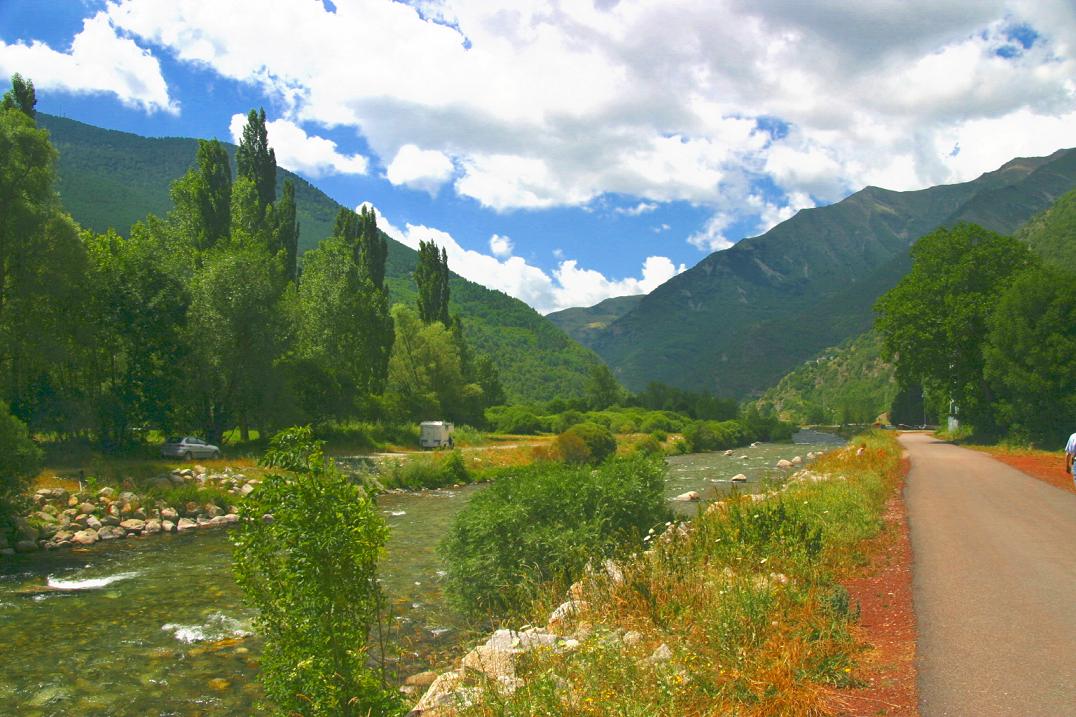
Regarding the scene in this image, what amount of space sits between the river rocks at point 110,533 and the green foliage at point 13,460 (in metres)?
2.73

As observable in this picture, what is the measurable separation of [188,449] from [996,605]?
34.1 metres

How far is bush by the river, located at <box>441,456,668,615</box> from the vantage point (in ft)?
40.3

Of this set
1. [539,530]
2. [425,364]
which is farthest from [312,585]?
[425,364]

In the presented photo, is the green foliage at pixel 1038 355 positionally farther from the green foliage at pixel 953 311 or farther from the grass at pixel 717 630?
the grass at pixel 717 630

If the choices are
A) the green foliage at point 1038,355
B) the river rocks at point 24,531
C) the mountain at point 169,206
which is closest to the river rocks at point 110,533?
the river rocks at point 24,531

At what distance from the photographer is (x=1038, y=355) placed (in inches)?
1364

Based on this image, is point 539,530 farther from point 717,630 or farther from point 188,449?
point 188,449

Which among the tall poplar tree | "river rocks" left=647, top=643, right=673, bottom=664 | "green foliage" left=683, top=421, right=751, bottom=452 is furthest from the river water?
"green foliage" left=683, top=421, right=751, bottom=452

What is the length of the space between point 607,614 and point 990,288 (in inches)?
1858

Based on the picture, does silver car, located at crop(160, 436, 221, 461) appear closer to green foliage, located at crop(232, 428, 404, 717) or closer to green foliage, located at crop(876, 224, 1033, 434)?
green foliage, located at crop(232, 428, 404, 717)

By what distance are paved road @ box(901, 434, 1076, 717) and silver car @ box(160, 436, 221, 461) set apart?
3129 centimetres

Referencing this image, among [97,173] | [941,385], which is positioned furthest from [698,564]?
[97,173]

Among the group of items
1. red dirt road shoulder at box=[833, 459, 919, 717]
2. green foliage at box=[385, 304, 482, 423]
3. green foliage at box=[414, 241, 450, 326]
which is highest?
green foliage at box=[414, 241, 450, 326]

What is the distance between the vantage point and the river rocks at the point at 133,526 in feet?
75.9
